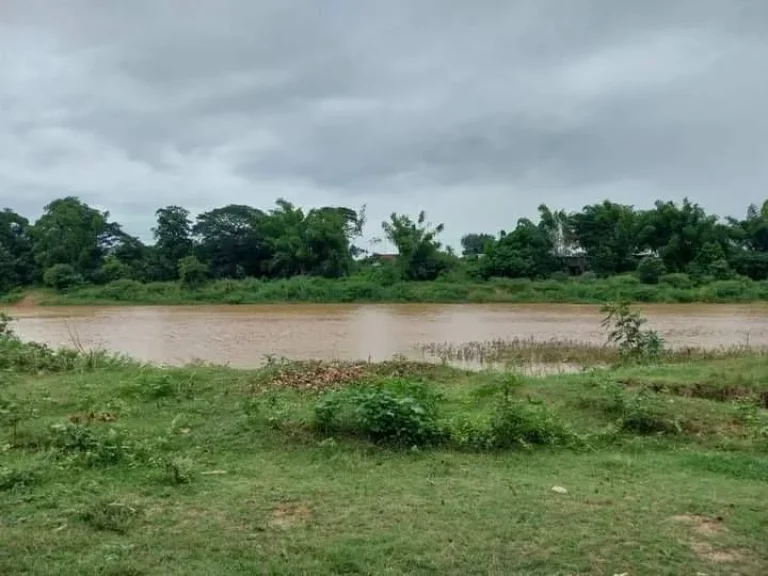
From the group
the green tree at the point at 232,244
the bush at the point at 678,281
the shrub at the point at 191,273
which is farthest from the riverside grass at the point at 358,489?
the green tree at the point at 232,244

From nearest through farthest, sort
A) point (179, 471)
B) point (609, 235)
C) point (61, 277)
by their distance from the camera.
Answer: point (179, 471)
point (61, 277)
point (609, 235)

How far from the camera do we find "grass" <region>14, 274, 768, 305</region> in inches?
1404

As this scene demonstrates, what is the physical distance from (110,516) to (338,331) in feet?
54.0

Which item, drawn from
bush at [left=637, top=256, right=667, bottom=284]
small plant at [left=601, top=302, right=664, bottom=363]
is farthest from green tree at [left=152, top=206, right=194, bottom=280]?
small plant at [left=601, top=302, right=664, bottom=363]

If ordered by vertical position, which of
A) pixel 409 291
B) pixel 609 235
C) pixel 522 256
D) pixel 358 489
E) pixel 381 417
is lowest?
pixel 358 489

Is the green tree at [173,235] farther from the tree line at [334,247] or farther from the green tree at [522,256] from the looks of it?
the green tree at [522,256]

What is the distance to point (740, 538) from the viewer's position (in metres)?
3.04

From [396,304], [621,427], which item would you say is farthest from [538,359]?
[396,304]

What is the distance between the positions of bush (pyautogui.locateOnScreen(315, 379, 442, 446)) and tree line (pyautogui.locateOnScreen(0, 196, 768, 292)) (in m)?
34.3

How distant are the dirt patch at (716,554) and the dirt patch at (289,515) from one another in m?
1.67

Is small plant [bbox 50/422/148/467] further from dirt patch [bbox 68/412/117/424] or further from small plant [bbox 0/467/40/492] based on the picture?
dirt patch [bbox 68/412/117/424]

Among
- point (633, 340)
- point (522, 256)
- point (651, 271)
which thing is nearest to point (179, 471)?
point (633, 340)

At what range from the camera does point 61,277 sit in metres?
38.9

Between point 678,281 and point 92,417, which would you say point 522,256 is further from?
point 92,417
